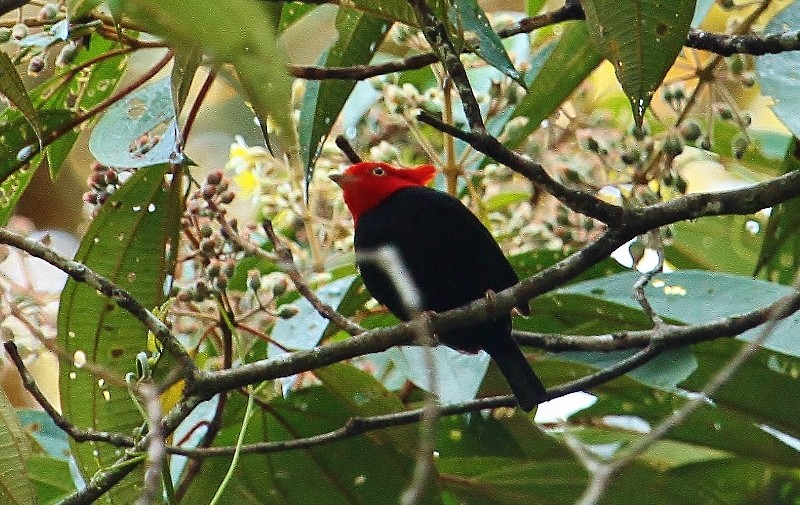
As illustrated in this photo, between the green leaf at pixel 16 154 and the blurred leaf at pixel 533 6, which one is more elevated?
the blurred leaf at pixel 533 6

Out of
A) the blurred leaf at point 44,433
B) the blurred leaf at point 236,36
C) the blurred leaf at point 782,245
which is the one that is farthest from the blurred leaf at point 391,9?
the blurred leaf at point 44,433

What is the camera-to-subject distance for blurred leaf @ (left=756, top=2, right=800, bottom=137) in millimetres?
2102

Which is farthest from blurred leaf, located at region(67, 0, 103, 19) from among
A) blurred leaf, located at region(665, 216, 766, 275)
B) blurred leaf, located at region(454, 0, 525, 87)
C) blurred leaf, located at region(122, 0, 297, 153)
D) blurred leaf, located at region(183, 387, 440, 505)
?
blurred leaf, located at region(665, 216, 766, 275)

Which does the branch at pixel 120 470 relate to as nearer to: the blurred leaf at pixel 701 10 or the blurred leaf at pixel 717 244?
the blurred leaf at pixel 701 10

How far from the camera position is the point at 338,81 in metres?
2.54

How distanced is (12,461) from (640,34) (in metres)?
1.43

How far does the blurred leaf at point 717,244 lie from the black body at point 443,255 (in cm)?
59

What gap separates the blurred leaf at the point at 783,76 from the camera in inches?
82.7

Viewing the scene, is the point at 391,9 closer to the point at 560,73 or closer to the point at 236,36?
the point at 560,73

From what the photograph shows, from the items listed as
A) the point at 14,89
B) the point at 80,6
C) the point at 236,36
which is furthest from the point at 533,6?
the point at 236,36

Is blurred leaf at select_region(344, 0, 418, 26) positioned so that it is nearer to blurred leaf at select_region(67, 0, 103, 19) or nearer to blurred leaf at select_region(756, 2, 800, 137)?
blurred leaf at select_region(67, 0, 103, 19)

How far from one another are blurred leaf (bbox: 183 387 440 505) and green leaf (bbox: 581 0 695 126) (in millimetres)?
1150

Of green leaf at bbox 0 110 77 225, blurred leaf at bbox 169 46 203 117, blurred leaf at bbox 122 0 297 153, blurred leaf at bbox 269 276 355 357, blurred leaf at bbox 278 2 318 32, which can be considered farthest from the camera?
blurred leaf at bbox 278 2 318 32

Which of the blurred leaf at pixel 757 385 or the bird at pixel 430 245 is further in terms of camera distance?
the bird at pixel 430 245
